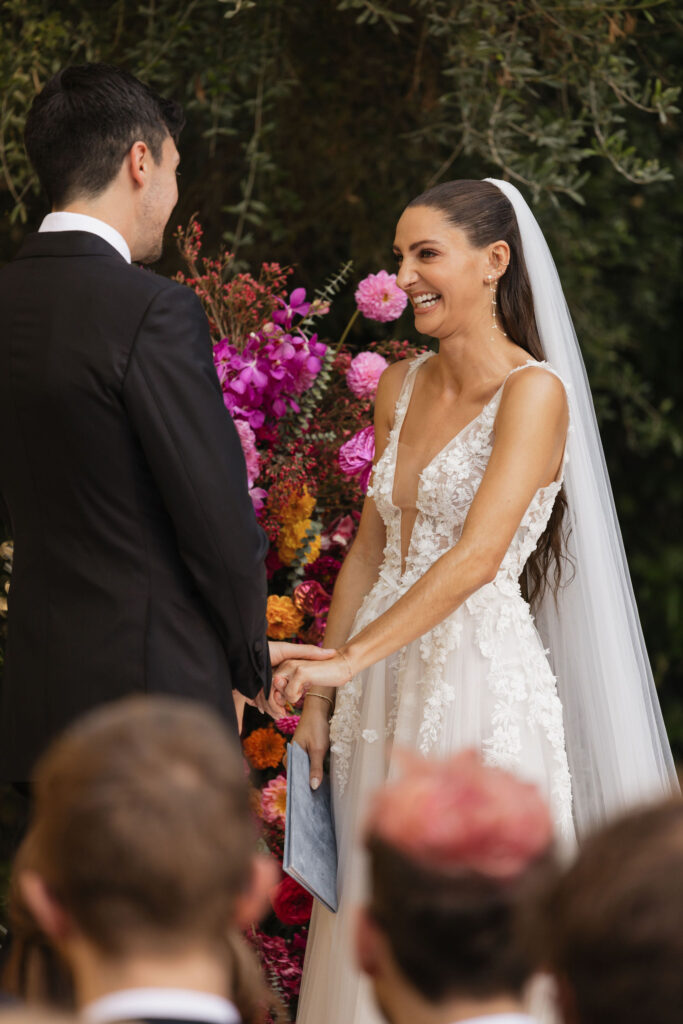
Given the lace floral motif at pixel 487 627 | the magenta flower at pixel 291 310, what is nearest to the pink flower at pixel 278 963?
the lace floral motif at pixel 487 627

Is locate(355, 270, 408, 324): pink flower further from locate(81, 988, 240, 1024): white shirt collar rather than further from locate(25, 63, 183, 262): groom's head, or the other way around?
locate(81, 988, 240, 1024): white shirt collar

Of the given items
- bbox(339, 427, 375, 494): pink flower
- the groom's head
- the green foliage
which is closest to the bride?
bbox(339, 427, 375, 494): pink flower

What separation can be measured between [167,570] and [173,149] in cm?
74

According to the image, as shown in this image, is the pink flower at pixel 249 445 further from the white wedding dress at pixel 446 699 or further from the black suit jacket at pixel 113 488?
the black suit jacket at pixel 113 488

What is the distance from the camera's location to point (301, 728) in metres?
2.60

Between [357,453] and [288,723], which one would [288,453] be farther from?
[288,723]

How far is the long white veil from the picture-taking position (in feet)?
8.16

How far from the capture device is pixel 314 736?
258 cm

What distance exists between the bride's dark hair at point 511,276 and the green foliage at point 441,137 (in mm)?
950

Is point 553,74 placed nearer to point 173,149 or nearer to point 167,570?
point 173,149

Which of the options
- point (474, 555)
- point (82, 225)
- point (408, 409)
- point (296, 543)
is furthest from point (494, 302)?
point (82, 225)

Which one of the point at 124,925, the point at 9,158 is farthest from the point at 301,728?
the point at 9,158

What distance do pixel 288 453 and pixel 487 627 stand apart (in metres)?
0.72

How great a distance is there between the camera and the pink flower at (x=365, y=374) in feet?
9.49
